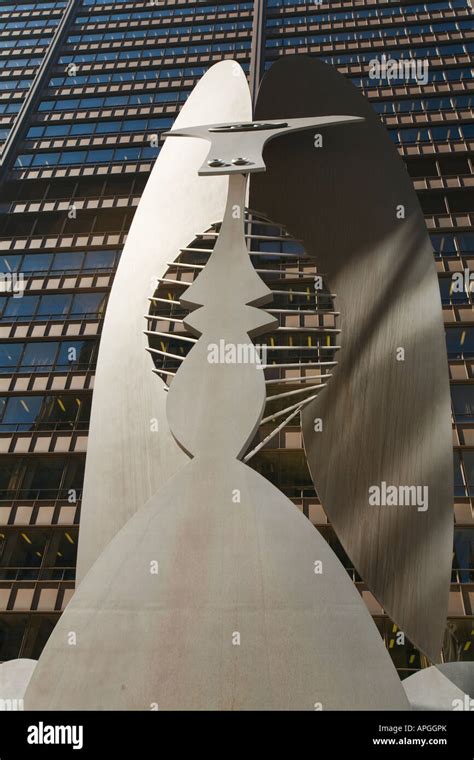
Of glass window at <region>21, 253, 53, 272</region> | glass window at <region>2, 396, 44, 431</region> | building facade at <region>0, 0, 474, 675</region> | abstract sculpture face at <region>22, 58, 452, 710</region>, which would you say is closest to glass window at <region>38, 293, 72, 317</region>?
building facade at <region>0, 0, 474, 675</region>

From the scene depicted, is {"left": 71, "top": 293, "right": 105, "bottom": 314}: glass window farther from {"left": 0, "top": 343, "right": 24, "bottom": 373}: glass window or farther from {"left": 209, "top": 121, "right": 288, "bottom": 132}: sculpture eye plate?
{"left": 209, "top": 121, "right": 288, "bottom": 132}: sculpture eye plate

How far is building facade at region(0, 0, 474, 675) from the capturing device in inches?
762

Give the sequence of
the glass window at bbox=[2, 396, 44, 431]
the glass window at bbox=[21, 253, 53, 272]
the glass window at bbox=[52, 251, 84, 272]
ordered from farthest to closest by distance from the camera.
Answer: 1. the glass window at bbox=[21, 253, 53, 272]
2. the glass window at bbox=[52, 251, 84, 272]
3. the glass window at bbox=[2, 396, 44, 431]

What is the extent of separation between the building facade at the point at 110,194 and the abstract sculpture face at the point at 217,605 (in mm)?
6364

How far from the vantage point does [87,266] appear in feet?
88.2

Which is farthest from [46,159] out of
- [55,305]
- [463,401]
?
[463,401]

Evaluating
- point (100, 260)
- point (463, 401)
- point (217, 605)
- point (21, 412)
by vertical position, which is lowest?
point (217, 605)

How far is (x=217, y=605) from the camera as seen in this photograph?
5969 mm

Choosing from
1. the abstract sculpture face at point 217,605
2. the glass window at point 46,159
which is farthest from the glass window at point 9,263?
the abstract sculpture face at point 217,605

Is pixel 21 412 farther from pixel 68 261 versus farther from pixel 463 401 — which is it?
pixel 463 401

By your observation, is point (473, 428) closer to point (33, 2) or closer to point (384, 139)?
point (384, 139)

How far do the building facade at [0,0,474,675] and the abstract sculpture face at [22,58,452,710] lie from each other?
6.36m

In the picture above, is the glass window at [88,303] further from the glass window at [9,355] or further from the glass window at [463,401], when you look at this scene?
the glass window at [463,401]

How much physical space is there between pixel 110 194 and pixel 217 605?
2767cm
